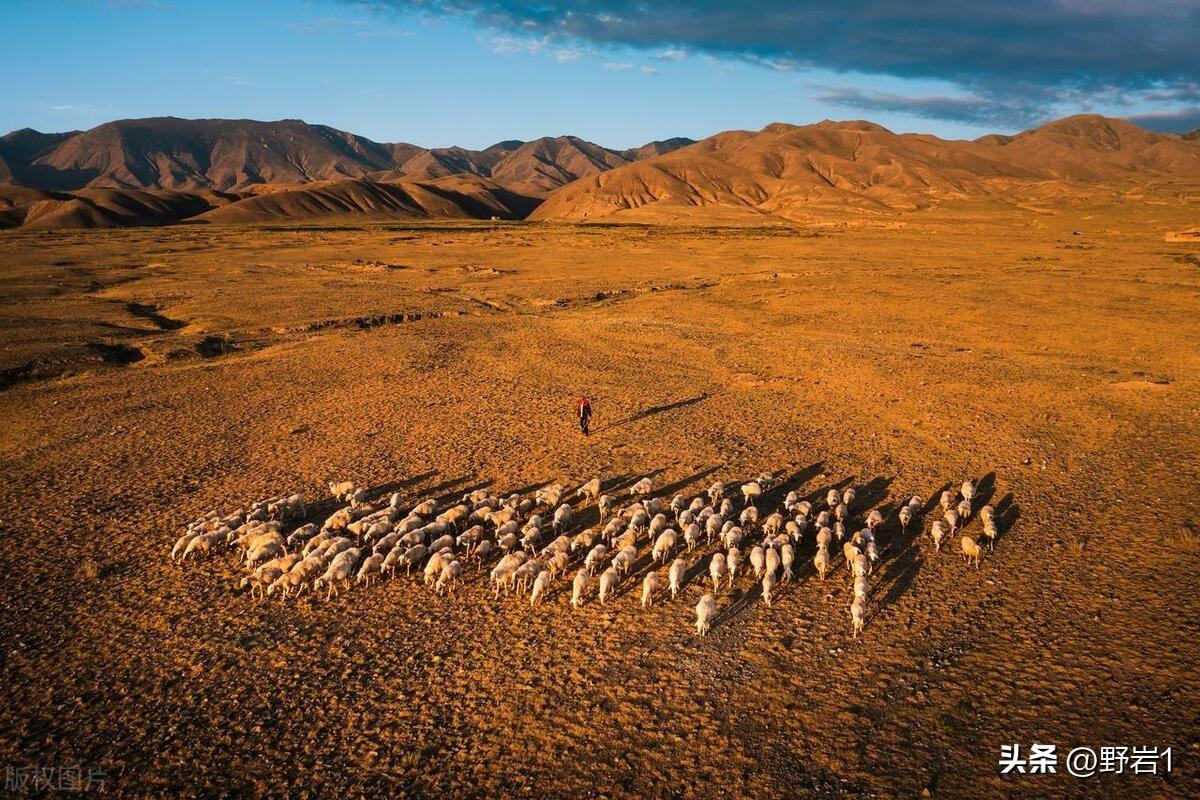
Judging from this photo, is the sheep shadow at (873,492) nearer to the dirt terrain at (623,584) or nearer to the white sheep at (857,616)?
the dirt terrain at (623,584)

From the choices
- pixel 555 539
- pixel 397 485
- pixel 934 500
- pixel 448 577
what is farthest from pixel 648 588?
pixel 934 500

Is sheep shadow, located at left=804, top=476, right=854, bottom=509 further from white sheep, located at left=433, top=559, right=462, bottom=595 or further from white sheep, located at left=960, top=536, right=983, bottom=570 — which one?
white sheep, located at left=433, top=559, right=462, bottom=595

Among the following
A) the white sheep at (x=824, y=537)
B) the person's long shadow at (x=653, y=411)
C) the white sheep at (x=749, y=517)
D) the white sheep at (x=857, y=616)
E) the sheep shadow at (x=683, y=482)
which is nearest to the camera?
the white sheep at (x=857, y=616)

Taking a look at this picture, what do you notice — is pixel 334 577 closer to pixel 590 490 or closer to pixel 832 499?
pixel 590 490

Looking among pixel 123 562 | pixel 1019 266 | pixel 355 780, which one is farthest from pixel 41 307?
pixel 1019 266

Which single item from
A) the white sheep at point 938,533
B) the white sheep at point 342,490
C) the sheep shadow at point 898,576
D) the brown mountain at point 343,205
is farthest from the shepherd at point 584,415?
the brown mountain at point 343,205

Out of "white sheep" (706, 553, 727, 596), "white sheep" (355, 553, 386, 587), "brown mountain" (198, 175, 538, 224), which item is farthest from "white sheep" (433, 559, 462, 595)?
"brown mountain" (198, 175, 538, 224)
